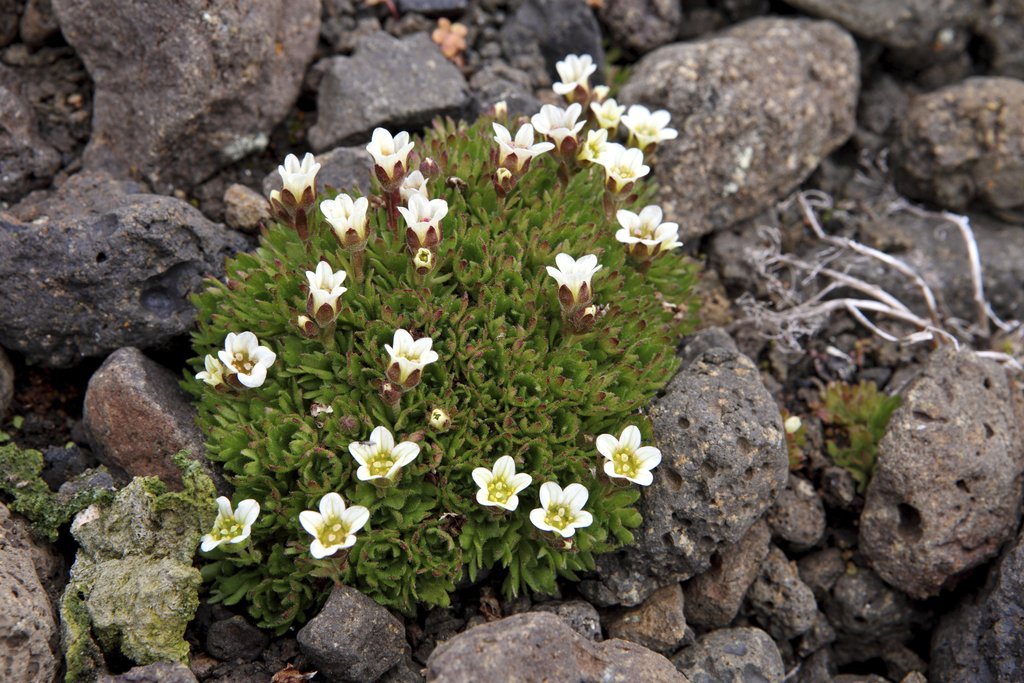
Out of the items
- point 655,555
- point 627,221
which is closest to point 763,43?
point 627,221

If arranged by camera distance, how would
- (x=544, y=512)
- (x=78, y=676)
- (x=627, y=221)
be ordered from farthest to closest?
(x=627, y=221) → (x=544, y=512) → (x=78, y=676)

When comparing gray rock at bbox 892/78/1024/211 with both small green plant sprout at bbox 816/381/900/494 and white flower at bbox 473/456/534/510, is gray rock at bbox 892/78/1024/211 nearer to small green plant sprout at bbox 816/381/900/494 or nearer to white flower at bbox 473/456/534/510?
small green plant sprout at bbox 816/381/900/494

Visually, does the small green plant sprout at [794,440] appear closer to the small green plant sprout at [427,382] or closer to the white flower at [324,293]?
the small green plant sprout at [427,382]

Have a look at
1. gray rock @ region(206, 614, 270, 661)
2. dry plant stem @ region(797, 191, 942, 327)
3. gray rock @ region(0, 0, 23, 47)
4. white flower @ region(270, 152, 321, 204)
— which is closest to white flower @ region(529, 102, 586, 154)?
white flower @ region(270, 152, 321, 204)

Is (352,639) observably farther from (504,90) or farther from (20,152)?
(504,90)

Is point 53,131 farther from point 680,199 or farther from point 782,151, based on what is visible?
point 782,151

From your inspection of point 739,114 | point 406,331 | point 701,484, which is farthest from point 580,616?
point 739,114
